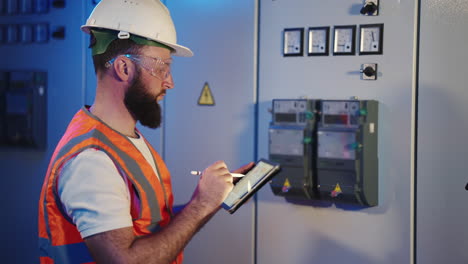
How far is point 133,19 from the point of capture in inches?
71.4

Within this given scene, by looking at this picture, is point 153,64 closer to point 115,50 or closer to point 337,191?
point 115,50

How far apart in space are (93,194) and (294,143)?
1.21m

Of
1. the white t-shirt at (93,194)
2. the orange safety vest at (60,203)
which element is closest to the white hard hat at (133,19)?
the orange safety vest at (60,203)

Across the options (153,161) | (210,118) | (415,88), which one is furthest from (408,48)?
(153,161)

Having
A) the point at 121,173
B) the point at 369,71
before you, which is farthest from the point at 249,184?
the point at 369,71

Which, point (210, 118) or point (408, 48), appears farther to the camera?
point (210, 118)

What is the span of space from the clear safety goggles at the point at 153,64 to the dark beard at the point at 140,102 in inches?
1.6

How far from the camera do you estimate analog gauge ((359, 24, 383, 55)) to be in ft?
8.01

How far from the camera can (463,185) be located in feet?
7.63

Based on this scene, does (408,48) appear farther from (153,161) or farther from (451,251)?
(153,161)

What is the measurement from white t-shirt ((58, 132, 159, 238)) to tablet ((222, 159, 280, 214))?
37cm

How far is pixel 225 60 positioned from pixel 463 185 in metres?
1.39

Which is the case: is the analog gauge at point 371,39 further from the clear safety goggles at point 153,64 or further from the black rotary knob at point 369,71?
the clear safety goggles at point 153,64

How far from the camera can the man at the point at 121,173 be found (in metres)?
1.49
